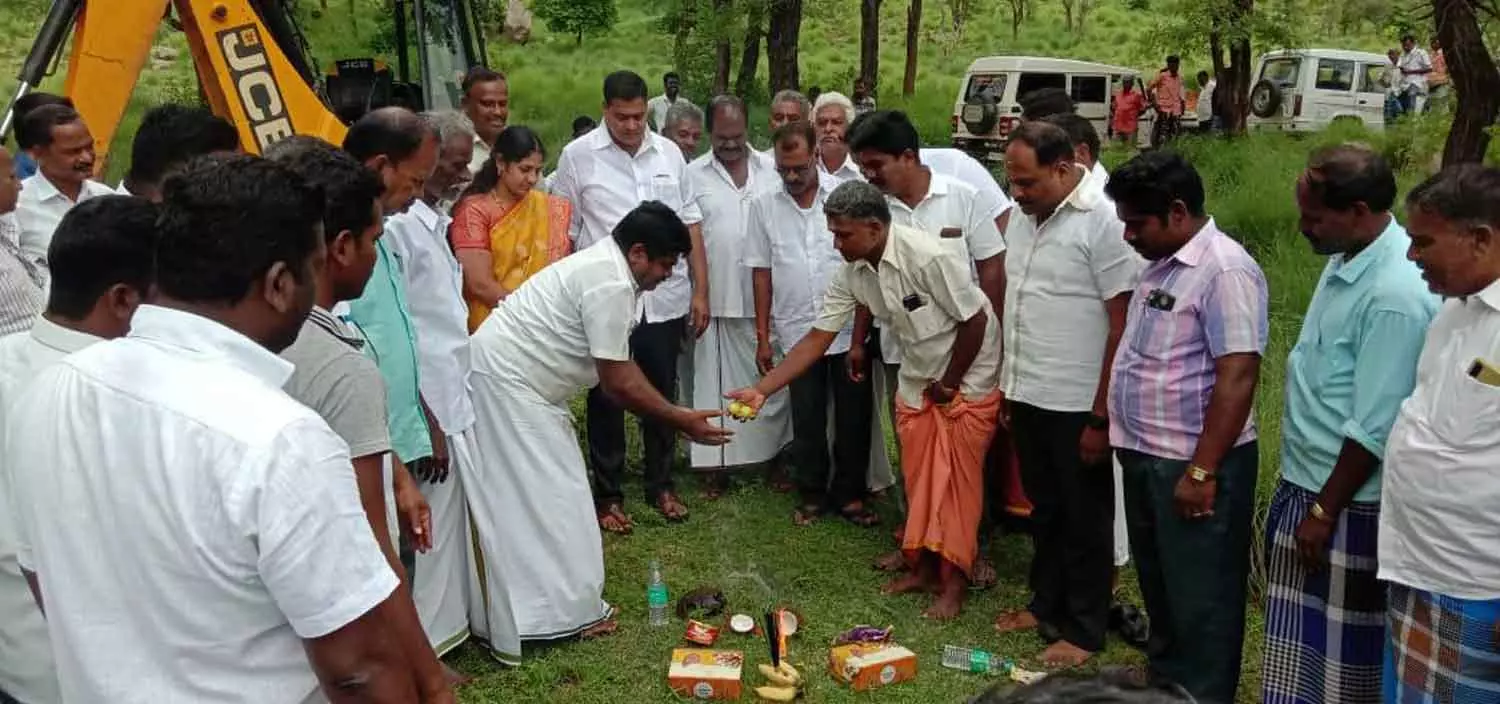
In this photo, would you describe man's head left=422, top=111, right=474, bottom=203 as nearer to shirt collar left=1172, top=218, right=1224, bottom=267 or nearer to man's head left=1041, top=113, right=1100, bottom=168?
man's head left=1041, top=113, right=1100, bottom=168

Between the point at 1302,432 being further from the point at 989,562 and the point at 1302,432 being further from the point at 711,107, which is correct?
the point at 711,107

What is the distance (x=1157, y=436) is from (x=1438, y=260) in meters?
1.05

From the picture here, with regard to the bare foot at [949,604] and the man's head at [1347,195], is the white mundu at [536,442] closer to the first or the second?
the bare foot at [949,604]

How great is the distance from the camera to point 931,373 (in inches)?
182

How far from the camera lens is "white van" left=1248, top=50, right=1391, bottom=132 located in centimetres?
1942

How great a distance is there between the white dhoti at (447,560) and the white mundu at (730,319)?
1894 mm

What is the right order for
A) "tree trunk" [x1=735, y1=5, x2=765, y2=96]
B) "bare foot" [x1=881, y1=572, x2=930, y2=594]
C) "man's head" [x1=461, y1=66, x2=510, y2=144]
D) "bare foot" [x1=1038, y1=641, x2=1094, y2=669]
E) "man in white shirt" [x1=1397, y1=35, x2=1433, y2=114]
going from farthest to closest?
"man in white shirt" [x1=1397, y1=35, x2=1433, y2=114] → "tree trunk" [x1=735, y1=5, x2=765, y2=96] → "man's head" [x1=461, y1=66, x2=510, y2=144] → "bare foot" [x1=881, y1=572, x2=930, y2=594] → "bare foot" [x1=1038, y1=641, x2=1094, y2=669]

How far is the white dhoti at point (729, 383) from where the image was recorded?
19.5ft

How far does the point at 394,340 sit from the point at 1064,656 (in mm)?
2552

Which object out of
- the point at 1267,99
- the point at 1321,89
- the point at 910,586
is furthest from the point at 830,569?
the point at 1321,89

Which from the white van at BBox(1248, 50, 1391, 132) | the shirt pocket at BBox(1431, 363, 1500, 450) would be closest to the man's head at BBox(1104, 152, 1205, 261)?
the shirt pocket at BBox(1431, 363, 1500, 450)

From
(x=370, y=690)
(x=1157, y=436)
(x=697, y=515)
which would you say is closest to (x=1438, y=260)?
(x=1157, y=436)

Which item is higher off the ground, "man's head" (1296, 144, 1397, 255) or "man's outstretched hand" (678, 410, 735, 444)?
"man's head" (1296, 144, 1397, 255)

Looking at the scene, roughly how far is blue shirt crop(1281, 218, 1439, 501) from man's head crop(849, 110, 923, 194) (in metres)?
1.90
